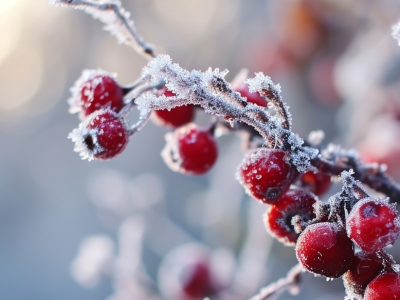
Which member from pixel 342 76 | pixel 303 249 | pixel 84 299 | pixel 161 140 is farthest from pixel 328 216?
pixel 84 299

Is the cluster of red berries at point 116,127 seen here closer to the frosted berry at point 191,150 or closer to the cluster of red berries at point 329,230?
the frosted berry at point 191,150

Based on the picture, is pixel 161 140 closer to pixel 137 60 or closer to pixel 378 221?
pixel 137 60

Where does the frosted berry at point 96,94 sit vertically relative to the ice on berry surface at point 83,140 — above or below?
above

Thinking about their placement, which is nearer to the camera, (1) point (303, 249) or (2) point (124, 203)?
(1) point (303, 249)

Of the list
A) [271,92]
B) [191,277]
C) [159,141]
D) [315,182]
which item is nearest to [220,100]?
[271,92]

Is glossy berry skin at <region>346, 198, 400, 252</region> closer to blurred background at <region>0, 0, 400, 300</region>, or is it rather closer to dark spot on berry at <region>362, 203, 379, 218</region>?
dark spot on berry at <region>362, 203, 379, 218</region>

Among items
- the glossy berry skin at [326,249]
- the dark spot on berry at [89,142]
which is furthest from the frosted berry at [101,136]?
the glossy berry skin at [326,249]
